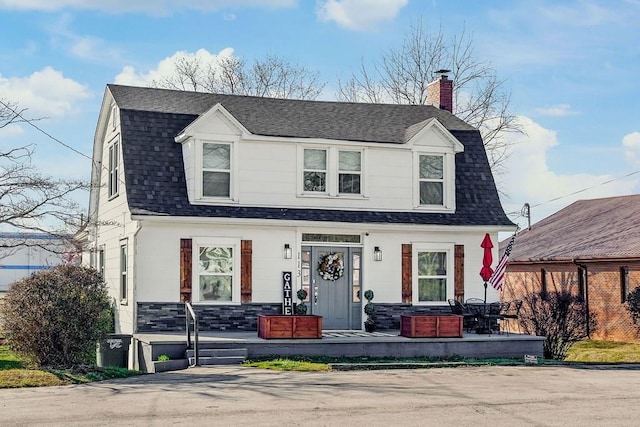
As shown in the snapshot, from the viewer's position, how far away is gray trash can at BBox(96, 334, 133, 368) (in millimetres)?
20562

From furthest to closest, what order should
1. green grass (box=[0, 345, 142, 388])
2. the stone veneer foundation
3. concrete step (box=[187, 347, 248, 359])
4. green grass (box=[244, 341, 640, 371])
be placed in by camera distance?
the stone veneer foundation, concrete step (box=[187, 347, 248, 359]), green grass (box=[244, 341, 640, 371]), green grass (box=[0, 345, 142, 388])

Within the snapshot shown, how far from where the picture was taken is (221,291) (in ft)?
72.2

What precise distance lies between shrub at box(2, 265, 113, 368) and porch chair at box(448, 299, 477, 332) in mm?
9519

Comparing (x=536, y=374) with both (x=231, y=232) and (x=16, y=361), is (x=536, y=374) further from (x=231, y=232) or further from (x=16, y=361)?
(x=16, y=361)

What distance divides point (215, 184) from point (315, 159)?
9.05ft

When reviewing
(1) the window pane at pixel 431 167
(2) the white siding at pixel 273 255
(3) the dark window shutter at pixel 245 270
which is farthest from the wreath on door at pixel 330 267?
(1) the window pane at pixel 431 167

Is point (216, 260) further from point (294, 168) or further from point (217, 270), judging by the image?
point (294, 168)

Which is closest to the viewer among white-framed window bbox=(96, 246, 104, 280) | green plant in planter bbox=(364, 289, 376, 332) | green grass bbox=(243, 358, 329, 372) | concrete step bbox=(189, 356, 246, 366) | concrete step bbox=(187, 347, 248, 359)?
green grass bbox=(243, 358, 329, 372)

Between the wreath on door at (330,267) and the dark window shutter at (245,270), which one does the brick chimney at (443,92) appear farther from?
the dark window shutter at (245,270)

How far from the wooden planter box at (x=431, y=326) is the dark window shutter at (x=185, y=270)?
523 centimetres

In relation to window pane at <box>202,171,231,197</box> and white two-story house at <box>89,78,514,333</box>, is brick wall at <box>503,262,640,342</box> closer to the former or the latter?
white two-story house at <box>89,78,514,333</box>

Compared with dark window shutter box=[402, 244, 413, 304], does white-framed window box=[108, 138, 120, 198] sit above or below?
above

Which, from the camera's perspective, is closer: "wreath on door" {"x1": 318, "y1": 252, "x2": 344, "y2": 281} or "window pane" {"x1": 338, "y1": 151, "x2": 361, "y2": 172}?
"wreath on door" {"x1": 318, "y1": 252, "x2": 344, "y2": 281}

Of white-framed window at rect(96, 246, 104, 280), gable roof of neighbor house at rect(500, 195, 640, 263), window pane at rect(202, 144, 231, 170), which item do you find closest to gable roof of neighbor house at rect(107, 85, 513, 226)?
window pane at rect(202, 144, 231, 170)
